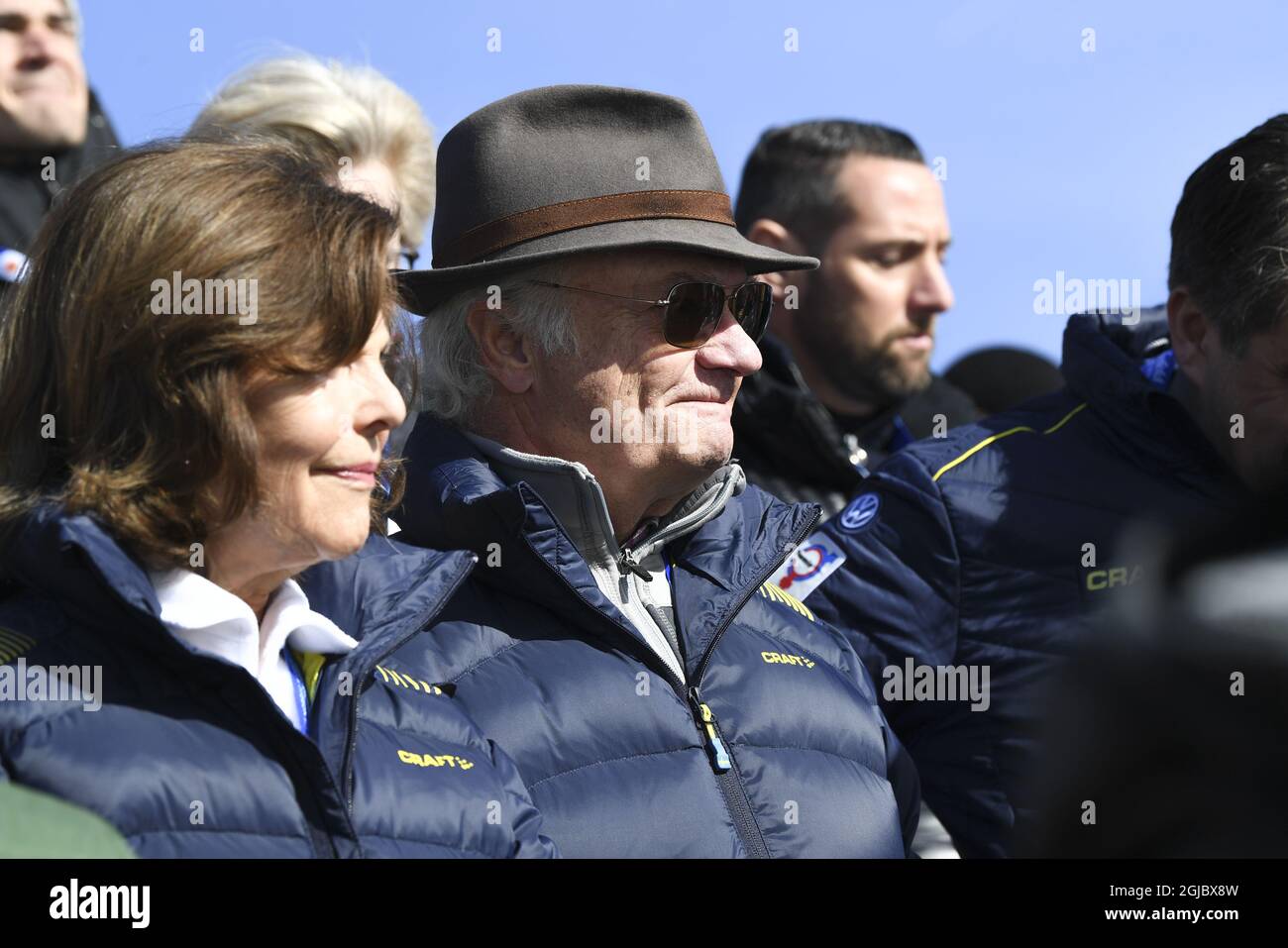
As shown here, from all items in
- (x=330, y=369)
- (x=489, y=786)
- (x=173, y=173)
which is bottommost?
(x=489, y=786)

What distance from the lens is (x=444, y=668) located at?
9.68 ft

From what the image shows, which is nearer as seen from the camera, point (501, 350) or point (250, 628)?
point (250, 628)

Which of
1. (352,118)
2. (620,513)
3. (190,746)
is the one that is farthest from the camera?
(352,118)

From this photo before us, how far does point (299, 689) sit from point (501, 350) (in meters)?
1.24

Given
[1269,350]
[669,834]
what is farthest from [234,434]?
[1269,350]

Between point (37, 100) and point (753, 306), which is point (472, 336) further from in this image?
point (37, 100)

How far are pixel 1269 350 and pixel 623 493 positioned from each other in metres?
1.50

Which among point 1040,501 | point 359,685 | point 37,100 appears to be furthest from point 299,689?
point 37,100

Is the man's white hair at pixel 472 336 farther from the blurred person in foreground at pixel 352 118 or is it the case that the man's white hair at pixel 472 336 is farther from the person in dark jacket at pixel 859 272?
the person in dark jacket at pixel 859 272

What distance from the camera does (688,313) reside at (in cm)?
349

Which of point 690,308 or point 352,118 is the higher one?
point 352,118

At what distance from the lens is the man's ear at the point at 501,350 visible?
3512mm

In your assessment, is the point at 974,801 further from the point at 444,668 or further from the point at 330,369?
the point at 330,369
